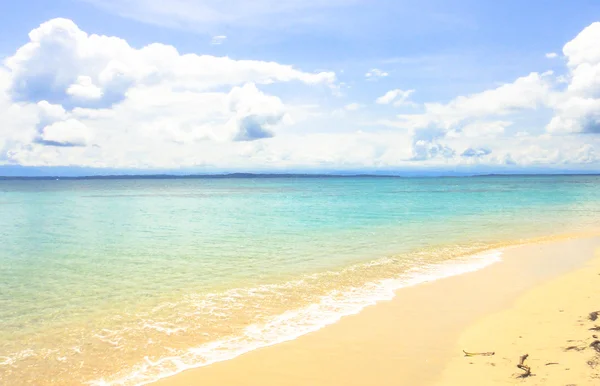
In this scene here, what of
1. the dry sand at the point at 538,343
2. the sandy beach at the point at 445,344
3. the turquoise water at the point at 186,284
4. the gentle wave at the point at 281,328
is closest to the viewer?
the dry sand at the point at 538,343

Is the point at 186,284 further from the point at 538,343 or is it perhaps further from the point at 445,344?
the point at 538,343

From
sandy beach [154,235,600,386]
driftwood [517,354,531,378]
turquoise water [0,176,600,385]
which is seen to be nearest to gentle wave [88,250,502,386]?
turquoise water [0,176,600,385]

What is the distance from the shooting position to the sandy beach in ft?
25.7

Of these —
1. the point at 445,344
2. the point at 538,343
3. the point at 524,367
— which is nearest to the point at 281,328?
the point at 445,344

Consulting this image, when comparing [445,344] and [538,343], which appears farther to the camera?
[445,344]

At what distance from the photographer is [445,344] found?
31.0 ft

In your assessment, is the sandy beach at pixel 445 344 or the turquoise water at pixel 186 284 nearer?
the sandy beach at pixel 445 344

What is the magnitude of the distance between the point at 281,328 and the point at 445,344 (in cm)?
388

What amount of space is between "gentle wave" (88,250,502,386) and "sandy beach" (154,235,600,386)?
13.3 inches

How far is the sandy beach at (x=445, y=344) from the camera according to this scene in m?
7.82

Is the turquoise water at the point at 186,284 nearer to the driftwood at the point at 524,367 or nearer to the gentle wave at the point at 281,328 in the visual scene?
the gentle wave at the point at 281,328

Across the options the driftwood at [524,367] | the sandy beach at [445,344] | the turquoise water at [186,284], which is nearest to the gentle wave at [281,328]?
the turquoise water at [186,284]

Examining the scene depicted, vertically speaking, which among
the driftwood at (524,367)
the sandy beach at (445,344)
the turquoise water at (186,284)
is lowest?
the turquoise water at (186,284)

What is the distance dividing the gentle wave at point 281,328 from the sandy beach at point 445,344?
34cm
